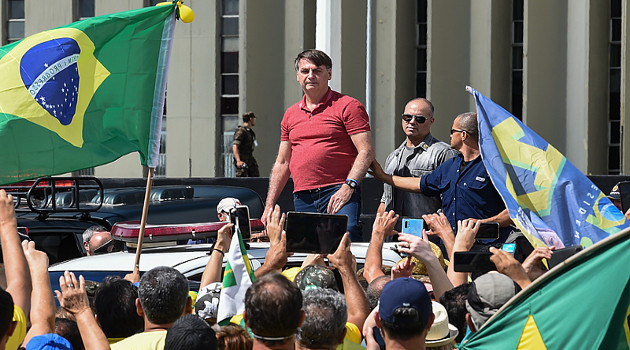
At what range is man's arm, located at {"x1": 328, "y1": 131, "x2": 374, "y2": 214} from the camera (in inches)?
310

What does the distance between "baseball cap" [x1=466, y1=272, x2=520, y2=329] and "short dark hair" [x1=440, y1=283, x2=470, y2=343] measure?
396mm

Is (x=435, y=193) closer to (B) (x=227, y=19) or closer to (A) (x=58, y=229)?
(A) (x=58, y=229)

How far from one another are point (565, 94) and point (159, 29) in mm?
14947

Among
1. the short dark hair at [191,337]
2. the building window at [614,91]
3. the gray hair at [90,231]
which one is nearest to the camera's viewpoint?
the short dark hair at [191,337]

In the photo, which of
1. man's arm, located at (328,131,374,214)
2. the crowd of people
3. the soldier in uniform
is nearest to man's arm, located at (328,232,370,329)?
the crowd of people

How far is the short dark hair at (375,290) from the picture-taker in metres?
5.68

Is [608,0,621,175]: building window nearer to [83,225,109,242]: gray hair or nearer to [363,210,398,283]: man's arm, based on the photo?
[83,225,109,242]: gray hair

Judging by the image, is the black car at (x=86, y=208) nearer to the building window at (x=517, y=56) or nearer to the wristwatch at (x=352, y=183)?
the wristwatch at (x=352, y=183)

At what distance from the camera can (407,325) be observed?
4.41m

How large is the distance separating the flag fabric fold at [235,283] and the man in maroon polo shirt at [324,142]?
2.32m

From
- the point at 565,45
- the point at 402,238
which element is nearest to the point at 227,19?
the point at 565,45

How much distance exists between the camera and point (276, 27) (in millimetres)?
22906

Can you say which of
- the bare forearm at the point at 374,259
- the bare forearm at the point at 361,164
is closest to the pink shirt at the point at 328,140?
the bare forearm at the point at 361,164

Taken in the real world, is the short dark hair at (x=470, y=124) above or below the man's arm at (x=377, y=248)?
above
